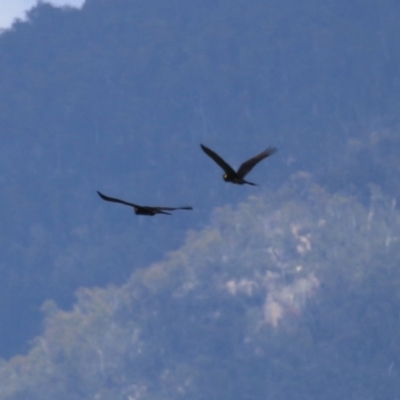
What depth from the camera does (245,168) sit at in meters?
42.6

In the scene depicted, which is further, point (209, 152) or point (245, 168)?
point (245, 168)

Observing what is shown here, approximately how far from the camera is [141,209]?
1585 inches

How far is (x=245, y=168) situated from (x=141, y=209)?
149 inches

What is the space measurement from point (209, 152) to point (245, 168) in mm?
3151

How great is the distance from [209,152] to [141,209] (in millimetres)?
2353
